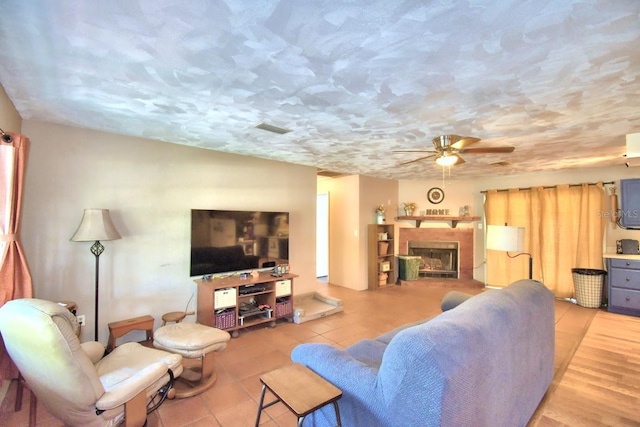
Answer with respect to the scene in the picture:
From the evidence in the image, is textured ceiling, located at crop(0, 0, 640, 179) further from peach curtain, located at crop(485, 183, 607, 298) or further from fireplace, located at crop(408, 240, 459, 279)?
fireplace, located at crop(408, 240, 459, 279)

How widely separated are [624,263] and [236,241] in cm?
574

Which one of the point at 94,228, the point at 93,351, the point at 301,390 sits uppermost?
the point at 94,228

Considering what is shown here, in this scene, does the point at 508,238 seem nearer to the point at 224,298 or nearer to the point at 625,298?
the point at 625,298

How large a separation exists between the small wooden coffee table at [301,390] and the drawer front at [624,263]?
5.41 m

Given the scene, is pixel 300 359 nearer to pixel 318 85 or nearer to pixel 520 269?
pixel 318 85

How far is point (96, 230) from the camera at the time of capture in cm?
279

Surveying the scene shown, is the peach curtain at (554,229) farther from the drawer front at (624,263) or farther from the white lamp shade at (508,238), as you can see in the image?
the white lamp shade at (508,238)

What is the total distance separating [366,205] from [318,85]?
4.23m

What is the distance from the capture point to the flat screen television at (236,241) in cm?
356

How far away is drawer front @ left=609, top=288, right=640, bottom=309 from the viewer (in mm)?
4297

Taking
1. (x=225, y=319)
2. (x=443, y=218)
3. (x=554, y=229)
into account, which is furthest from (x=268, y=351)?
(x=554, y=229)

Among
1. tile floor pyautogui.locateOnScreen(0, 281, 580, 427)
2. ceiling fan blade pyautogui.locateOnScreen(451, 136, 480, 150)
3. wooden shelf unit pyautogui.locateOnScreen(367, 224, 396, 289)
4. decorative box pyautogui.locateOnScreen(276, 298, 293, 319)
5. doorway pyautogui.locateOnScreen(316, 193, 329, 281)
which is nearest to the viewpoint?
tile floor pyautogui.locateOnScreen(0, 281, 580, 427)

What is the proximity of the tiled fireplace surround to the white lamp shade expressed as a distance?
334 cm

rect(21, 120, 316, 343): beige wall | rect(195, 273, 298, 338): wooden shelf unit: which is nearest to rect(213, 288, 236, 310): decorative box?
rect(195, 273, 298, 338): wooden shelf unit
